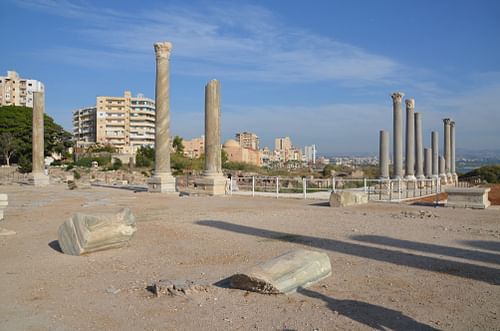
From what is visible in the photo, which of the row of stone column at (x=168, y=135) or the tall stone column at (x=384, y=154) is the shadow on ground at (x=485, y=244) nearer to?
the row of stone column at (x=168, y=135)

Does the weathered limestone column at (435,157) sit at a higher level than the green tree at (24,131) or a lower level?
lower

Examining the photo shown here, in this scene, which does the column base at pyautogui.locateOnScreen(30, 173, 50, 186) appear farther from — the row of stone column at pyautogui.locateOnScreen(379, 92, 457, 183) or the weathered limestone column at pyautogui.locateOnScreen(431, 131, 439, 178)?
the weathered limestone column at pyautogui.locateOnScreen(431, 131, 439, 178)

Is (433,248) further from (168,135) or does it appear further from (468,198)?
(168,135)

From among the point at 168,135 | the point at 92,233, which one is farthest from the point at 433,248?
the point at 168,135

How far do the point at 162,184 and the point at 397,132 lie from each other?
15.4m

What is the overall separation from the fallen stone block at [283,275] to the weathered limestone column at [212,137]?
16080 millimetres

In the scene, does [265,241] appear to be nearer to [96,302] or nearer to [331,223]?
[331,223]

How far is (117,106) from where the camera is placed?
12394cm

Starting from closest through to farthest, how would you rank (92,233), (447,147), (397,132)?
(92,233), (397,132), (447,147)

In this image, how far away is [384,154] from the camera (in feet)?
94.8

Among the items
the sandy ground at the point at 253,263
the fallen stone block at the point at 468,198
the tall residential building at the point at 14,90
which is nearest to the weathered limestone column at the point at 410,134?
the fallen stone block at the point at 468,198

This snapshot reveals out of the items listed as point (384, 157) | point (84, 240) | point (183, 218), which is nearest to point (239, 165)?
point (384, 157)

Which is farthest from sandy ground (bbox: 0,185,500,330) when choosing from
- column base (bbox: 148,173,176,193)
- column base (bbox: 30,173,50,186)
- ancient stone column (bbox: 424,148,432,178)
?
ancient stone column (bbox: 424,148,432,178)

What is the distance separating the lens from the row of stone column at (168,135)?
22.2m
